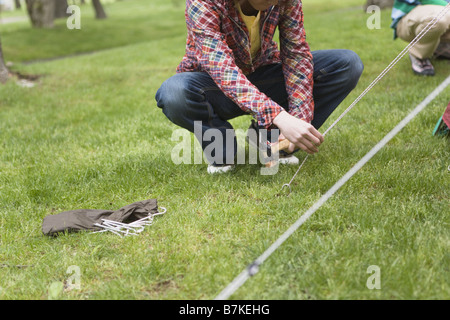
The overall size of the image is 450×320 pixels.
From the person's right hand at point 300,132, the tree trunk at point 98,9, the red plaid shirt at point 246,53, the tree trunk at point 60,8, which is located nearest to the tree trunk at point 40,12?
the tree trunk at point 98,9

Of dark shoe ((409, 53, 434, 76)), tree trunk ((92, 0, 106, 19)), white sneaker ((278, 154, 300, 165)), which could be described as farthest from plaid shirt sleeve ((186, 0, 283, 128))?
tree trunk ((92, 0, 106, 19))

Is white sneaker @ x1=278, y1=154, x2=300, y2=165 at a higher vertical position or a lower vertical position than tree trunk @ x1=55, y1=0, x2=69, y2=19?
higher

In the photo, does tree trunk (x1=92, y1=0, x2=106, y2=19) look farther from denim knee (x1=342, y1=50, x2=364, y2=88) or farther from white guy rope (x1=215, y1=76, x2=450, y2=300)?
denim knee (x1=342, y1=50, x2=364, y2=88)

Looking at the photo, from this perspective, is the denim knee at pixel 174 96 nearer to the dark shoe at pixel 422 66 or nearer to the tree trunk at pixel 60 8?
the dark shoe at pixel 422 66

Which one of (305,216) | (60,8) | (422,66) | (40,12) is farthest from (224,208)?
(60,8)

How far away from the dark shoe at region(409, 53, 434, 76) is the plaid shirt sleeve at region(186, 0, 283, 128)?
11.0 feet

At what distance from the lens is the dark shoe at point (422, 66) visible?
5.25 meters

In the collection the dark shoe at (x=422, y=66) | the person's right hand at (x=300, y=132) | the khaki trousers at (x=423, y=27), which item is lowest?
the dark shoe at (x=422, y=66)

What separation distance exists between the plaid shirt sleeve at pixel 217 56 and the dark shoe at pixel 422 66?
3340 mm

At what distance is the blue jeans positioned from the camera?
2.93m

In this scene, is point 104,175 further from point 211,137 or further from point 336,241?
point 336,241

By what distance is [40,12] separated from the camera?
52.3 ft

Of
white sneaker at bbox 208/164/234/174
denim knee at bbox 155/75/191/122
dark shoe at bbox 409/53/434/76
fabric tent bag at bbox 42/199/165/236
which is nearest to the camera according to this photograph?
fabric tent bag at bbox 42/199/165/236
